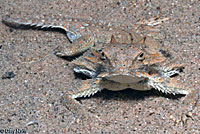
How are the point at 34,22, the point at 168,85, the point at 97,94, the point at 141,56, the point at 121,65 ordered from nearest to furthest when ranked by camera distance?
the point at 121,65, the point at 141,56, the point at 168,85, the point at 97,94, the point at 34,22

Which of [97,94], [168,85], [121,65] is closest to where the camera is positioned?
[121,65]

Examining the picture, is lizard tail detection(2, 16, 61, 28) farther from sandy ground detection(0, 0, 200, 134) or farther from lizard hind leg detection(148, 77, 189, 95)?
lizard hind leg detection(148, 77, 189, 95)

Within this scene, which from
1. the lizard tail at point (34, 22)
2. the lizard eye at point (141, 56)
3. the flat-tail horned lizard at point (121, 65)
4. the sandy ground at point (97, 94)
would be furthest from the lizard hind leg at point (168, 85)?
the lizard tail at point (34, 22)

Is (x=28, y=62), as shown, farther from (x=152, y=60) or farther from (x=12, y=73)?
(x=152, y=60)

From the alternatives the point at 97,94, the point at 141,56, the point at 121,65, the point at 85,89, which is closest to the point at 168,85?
the point at 141,56

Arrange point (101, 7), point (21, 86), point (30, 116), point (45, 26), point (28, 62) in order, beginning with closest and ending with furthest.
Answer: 1. point (30, 116)
2. point (21, 86)
3. point (28, 62)
4. point (45, 26)
5. point (101, 7)

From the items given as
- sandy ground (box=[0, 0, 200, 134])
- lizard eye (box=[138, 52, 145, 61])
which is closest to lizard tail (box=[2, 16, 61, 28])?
sandy ground (box=[0, 0, 200, 134])

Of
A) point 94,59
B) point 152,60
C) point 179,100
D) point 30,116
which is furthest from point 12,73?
point 179,100

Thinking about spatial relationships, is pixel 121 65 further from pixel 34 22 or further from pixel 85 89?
pixel 34 22
